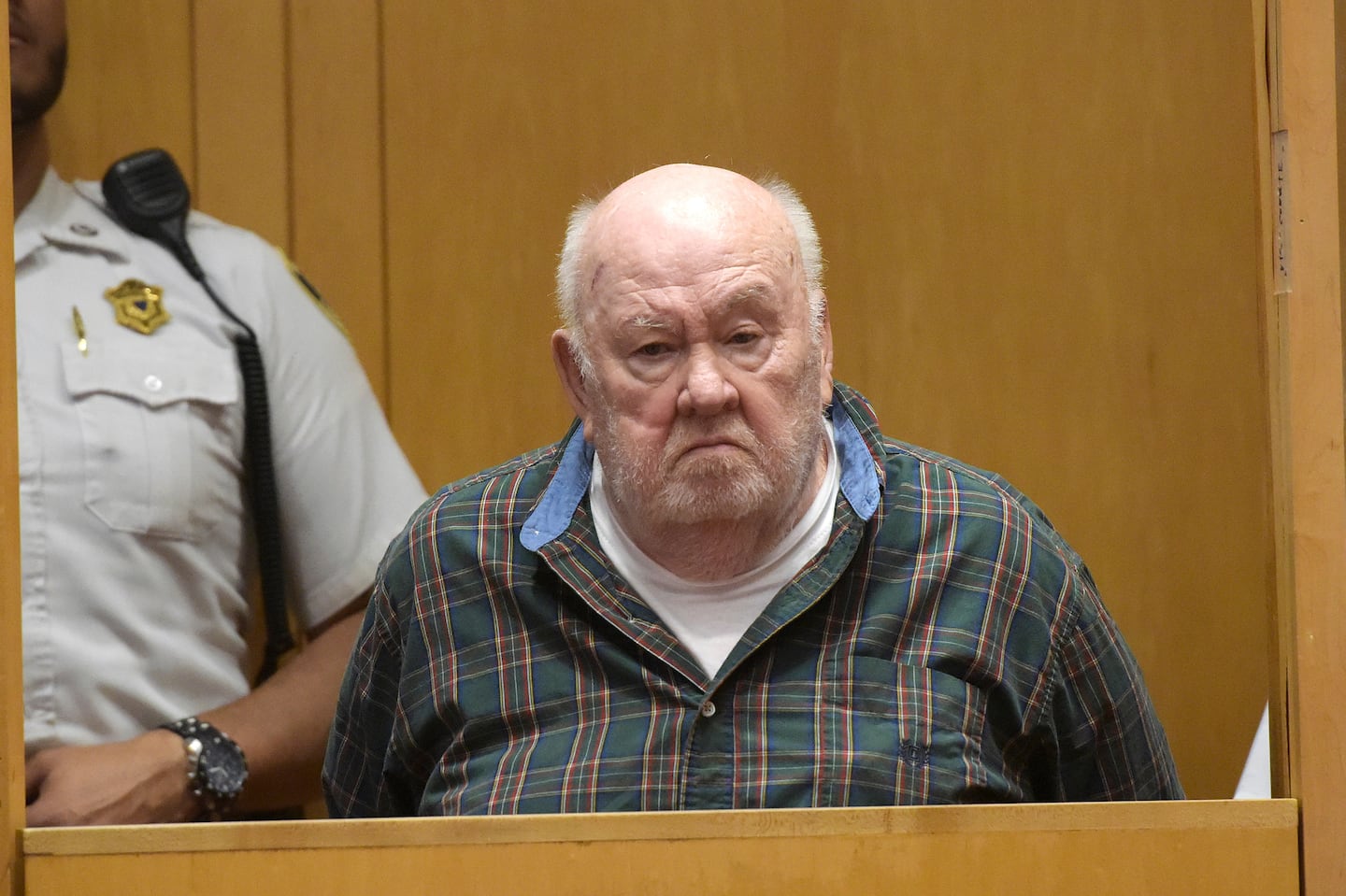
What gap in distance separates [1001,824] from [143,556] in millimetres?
1082

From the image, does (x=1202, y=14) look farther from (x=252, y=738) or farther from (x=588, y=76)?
(x=252, y=738)

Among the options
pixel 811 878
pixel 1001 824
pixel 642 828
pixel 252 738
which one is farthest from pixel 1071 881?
pixel 252 738

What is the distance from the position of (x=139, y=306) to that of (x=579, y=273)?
62cm

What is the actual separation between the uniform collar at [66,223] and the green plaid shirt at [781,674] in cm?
63

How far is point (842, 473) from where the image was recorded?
1439 millimetres

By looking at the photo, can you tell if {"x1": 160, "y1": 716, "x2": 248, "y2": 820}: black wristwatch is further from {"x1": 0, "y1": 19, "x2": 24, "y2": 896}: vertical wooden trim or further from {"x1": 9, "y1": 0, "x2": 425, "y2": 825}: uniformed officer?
{"x1": 0, "y1": 19, "x2": 24, "y2": 896}: vertical wooden trim

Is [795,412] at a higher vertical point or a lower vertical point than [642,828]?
higher

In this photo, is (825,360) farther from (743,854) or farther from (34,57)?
(34,57)

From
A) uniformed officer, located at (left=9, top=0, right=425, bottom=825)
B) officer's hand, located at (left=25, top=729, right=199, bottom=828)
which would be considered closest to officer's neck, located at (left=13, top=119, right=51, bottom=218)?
uniformed officer, located at (left=9, top=0, right=425, bottom=825)

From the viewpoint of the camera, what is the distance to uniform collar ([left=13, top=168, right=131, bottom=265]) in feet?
5.96

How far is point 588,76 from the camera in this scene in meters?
2.09

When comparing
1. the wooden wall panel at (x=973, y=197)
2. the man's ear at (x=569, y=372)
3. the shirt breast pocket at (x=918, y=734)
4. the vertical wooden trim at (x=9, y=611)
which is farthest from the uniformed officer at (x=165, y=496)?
the shirt breast pocket at (x=918, y=734)

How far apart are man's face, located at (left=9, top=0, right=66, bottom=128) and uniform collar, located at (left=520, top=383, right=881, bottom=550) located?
2.60 ft

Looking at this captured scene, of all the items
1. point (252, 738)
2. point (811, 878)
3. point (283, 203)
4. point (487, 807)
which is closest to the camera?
point (811, 878)
